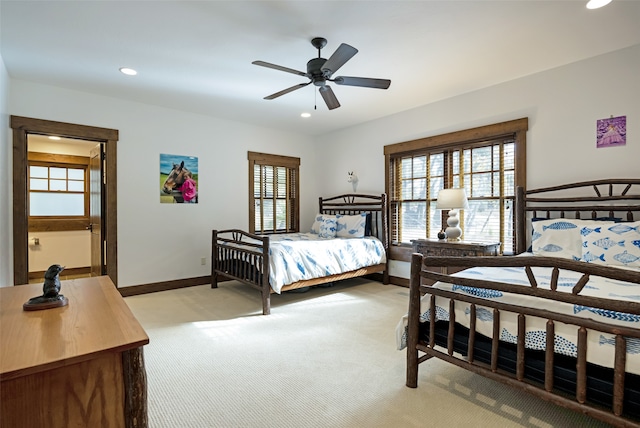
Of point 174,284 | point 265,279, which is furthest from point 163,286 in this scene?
point 265,279

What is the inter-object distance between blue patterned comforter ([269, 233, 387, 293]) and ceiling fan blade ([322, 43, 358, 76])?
205 centimetres

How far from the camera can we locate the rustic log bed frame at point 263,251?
12.0 feet

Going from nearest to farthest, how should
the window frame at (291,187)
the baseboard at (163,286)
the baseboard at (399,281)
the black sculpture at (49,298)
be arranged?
the black sculpture at (49,298) → the baseboard at (163,286) → the baseboard at (399,281) → the window frame at (291,187)

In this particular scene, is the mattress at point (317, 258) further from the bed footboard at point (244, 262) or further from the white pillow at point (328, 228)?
the white pillow at point (328, 228)

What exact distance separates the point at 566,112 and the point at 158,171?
5065 mm

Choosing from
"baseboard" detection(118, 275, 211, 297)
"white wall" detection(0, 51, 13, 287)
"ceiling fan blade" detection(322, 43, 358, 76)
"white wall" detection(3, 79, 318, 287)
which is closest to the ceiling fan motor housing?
"ceiling fan blade" detection(322, 43, 358, 76)

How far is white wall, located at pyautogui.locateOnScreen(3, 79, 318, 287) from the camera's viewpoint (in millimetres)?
3992

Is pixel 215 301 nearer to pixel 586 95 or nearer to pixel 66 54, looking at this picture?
pixel 66 54

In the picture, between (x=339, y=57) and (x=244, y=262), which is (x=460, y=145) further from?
(x=244, y=262)

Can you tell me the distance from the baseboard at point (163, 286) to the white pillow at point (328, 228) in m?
1.94

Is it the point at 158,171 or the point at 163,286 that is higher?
the point at 158,171

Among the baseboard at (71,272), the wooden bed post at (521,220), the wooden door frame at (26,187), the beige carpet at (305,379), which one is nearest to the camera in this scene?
the beige carpet at (305,379)

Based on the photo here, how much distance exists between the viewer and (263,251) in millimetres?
3600

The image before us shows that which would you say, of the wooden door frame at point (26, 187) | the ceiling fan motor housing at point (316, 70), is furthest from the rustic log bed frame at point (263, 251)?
the ceiling fan motor housing at point (316, 70)
